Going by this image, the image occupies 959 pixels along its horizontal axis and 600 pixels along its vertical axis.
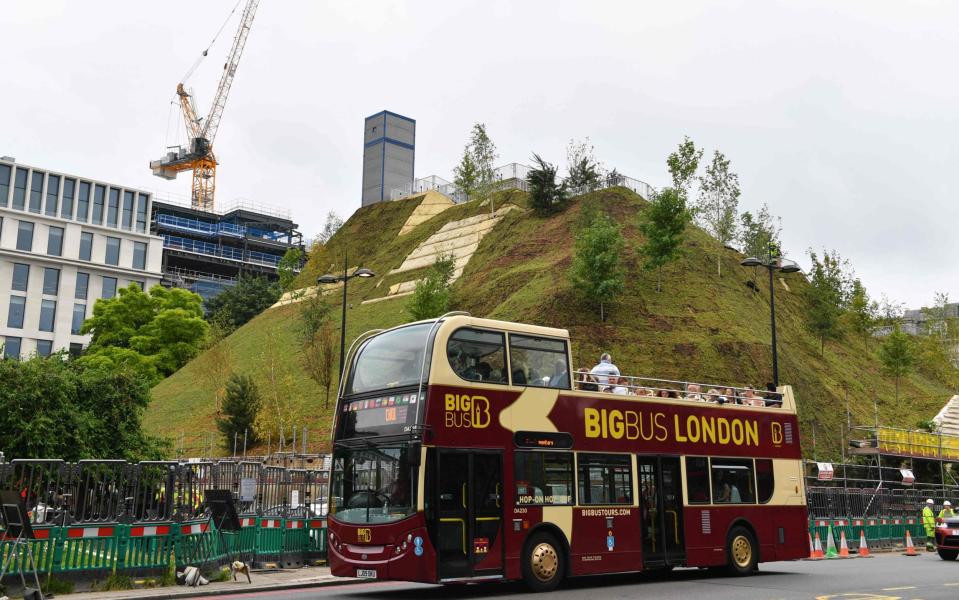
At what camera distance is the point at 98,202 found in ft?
346

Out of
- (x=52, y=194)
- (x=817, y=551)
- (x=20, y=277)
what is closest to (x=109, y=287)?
(x=20, y=277)

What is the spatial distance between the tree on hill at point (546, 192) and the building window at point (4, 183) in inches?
2518

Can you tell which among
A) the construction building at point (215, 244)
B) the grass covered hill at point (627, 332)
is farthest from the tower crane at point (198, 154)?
the grass covered hill at point (627, 332)

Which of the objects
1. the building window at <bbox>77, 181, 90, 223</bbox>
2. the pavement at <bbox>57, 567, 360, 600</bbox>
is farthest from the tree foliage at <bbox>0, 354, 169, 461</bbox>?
the building window at <bbox>77, 181, 90, 223</bbox>

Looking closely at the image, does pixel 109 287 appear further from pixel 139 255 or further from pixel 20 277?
pixel 20 277

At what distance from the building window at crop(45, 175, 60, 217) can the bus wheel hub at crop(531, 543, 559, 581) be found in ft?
331

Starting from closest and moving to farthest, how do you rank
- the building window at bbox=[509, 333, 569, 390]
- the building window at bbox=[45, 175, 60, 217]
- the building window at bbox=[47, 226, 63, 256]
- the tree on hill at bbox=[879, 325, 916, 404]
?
the building window at bbox=[509, 333, 569, 390], the tree on hill at bbox=[879, 325, 916, 404], the building window at bbox=[47, 226, 63, 256], the building window at bbox=[45, 175, 60, 217]

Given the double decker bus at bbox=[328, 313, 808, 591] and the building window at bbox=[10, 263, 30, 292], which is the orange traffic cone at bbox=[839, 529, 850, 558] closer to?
the double decker bus at bbox=[328, 313, 808, 591]

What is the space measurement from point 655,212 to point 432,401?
123 feet

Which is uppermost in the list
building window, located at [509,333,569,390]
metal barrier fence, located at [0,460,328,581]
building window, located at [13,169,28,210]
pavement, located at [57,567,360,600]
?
building window, located at [13,169,28,210]

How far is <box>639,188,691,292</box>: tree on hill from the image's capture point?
48312mm

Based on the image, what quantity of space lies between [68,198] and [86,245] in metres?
6.00

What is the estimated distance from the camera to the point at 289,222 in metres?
146

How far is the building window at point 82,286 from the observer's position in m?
101
